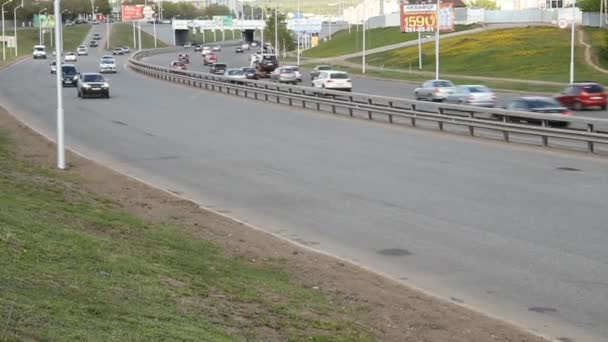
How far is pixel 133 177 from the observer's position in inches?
923

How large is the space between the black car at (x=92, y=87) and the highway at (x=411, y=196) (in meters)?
13.0

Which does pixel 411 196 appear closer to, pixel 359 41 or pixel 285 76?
pixel 285 76

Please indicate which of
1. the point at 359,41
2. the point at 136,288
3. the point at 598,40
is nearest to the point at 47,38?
the point at 359,41

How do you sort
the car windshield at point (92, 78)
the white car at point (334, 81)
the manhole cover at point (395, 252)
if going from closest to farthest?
the manhole cover at point (395, 252) → the car windshield at point (92, 78) → the white car at point (334, 81)

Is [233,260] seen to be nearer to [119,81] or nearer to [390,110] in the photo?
[390,110]

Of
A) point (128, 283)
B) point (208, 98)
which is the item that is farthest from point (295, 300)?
point (208, 98)

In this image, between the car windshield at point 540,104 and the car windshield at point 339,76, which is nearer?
the car windshield at point 540,104

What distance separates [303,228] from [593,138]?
1292 cm

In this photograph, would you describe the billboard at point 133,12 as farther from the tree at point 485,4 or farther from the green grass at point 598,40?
the green grass at point 598,40

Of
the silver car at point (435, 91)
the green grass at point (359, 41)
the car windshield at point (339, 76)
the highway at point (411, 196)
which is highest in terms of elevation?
the green grass at point (359, 41)

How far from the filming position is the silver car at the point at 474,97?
43.3m

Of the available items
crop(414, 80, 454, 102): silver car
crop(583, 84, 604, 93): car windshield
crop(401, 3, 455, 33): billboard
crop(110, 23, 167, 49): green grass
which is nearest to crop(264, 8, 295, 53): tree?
crop(110, 23, 167, 49): green grass

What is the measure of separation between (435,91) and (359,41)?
284ft

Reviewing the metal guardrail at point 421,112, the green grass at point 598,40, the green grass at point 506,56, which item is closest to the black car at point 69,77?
the metal guardrail at point 421,112
